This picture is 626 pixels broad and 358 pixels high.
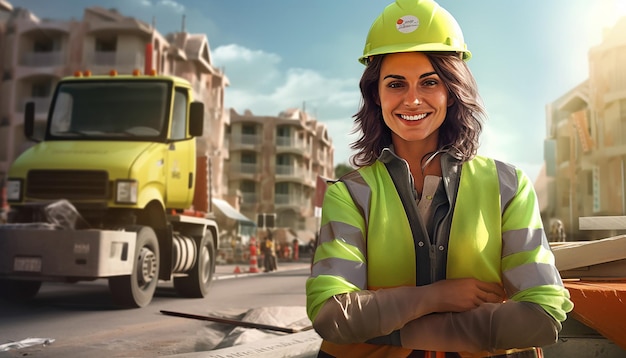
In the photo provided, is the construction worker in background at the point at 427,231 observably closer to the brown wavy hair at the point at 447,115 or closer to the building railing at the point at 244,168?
the brown wavy hair at the point at 447,115

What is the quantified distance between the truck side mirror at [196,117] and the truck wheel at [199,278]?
2.49 m

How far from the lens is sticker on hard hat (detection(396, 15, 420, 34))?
1.91 metres

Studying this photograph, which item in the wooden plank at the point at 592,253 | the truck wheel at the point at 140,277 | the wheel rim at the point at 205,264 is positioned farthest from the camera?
the wheel rim at the point at 205,264

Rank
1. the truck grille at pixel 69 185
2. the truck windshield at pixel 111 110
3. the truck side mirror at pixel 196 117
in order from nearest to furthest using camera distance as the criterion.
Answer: the truck grille at pixel 69 185, the truck windshield at pixel 111 110, the truck side mirror at pixel 196 117

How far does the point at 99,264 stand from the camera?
8.63 metres

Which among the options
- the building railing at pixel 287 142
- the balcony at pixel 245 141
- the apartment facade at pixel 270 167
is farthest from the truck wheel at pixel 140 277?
the building railing at pixel 287 142

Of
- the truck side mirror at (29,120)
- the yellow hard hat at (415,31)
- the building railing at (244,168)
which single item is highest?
the building railing at (244,168)

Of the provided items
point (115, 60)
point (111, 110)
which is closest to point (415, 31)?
point (111, 110)

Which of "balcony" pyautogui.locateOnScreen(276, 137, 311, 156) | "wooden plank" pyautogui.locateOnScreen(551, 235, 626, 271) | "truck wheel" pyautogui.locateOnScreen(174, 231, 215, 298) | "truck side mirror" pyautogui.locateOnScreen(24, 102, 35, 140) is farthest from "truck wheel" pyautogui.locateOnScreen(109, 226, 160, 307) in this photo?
"balcony" pyautogui.locateOnScreen(276, 137, 311, 156)

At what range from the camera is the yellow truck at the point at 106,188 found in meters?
8.78

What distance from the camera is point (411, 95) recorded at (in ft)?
6.31

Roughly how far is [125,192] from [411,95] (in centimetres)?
810

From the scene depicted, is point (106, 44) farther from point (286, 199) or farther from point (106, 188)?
point (106, 188)

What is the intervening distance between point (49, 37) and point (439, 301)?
Result: 46.7 m
